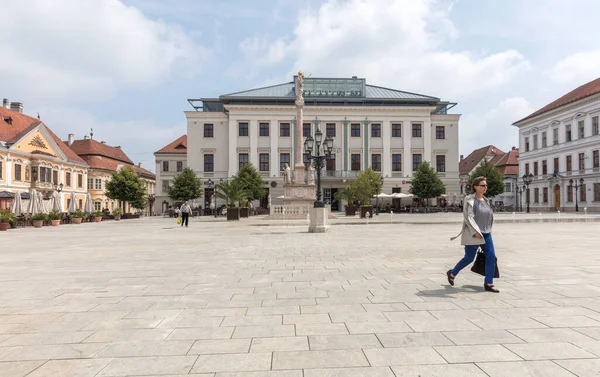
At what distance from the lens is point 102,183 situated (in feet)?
200

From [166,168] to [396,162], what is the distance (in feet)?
113

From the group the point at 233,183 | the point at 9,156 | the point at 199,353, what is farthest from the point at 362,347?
the point at 9,156

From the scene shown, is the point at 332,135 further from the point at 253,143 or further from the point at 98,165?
the point at 98,165

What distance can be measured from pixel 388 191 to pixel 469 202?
47454 mm

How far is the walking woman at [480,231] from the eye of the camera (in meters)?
5.95

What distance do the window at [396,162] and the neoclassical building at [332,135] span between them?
4.7 inches

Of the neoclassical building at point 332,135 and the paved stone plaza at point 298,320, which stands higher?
the neoclassical building at point 332,135

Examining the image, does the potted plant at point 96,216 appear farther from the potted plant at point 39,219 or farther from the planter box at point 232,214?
the planter box at point 232,214

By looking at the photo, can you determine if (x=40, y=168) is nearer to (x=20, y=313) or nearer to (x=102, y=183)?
(x=102, y=183)

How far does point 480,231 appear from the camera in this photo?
6.02 meters

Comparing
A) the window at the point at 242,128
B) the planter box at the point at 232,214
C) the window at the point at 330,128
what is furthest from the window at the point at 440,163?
the planter box at the point at 232,214

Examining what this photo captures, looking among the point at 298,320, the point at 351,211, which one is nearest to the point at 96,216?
the point at 351,211

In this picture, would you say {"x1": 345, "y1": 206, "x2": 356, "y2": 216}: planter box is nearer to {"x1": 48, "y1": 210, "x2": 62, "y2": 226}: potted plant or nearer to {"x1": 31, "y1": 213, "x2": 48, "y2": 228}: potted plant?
{"x1": 48, "y1": 210, "x2": 62, "y2": 226}: potted plant

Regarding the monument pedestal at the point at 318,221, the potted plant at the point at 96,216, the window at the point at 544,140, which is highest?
the window at the point at 544,140
